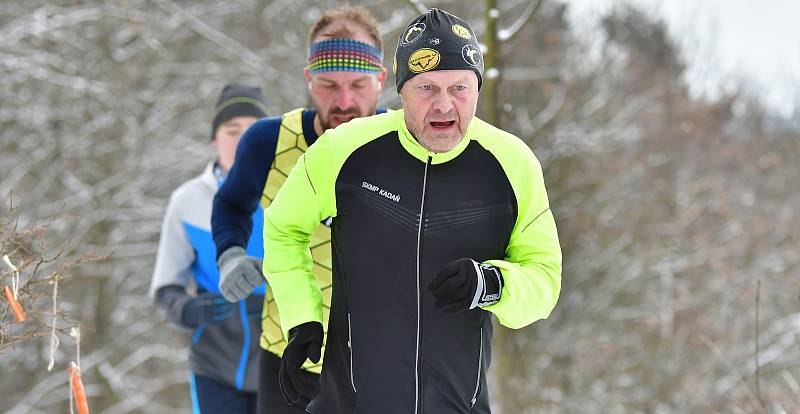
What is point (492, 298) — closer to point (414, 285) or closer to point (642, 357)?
point (414, 285)

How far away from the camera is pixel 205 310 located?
4102 millimetres

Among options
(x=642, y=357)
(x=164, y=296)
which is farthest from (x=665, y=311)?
(x=164, y=296)

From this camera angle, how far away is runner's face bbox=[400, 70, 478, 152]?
8.06 feet

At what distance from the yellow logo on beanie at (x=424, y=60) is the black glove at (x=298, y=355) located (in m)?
0.75

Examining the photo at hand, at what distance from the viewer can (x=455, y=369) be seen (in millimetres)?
2504

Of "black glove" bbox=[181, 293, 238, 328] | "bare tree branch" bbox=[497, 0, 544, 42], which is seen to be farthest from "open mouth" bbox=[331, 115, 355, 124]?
"bare tree branch" bbox=[497, 0, 544, 42]

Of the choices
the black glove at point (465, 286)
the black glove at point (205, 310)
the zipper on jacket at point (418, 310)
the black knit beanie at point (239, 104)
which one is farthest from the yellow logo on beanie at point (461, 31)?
the black knit beanie at point (239, 104)

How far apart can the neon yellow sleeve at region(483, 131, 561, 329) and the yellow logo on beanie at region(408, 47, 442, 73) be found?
1.05 ft

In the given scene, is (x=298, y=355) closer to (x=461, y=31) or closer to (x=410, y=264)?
(x=410, y=264)

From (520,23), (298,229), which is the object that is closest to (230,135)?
(298,229)

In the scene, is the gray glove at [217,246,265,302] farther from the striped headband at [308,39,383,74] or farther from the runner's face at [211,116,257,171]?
the runner's face at [211,116,257,171]

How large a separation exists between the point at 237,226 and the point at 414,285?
1.05 meters

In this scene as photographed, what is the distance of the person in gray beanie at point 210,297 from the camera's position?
402 centimetres

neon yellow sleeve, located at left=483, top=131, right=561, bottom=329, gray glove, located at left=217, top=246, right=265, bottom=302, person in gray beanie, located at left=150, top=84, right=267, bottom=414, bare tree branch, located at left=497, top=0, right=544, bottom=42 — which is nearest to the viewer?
neon yellow sleeve, located at left=483, top=131, right=561, bottom=329
